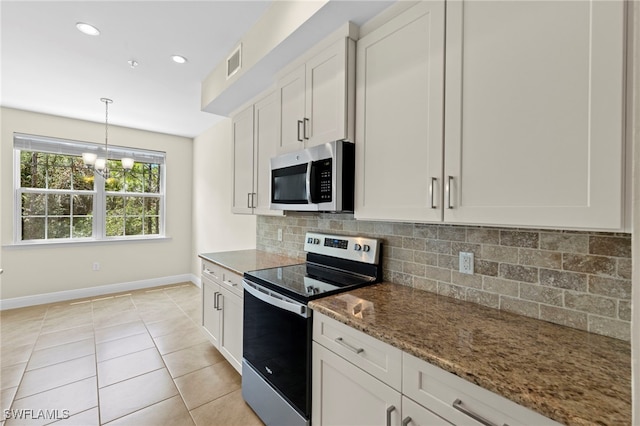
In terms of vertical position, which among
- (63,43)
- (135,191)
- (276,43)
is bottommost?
(135,191)

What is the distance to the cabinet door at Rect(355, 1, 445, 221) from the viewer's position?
1.24 metres

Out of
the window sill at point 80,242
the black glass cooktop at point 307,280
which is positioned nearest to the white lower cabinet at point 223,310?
the black glass cooktop at point 307,280

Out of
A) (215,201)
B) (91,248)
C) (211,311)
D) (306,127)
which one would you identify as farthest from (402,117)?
(91,248)

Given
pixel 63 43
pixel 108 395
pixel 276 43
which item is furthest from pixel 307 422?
pixel 63 43

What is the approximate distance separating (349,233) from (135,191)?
4255mm

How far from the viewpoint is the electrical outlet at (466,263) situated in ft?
4.63

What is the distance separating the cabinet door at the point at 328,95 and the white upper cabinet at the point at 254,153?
1.46ft

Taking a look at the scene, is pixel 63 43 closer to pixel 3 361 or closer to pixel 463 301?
pixel 3 361

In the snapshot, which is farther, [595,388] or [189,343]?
[189,343]

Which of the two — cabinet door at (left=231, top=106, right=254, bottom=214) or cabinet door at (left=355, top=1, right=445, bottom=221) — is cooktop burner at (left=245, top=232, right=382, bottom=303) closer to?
cabinet door at (left=355, top=1, right=445, bottom=221)

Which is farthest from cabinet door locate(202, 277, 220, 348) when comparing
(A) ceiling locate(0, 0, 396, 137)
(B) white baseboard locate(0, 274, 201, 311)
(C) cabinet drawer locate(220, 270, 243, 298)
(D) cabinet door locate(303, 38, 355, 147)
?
(B) white baseboard locate(0, 274, 201, 311)

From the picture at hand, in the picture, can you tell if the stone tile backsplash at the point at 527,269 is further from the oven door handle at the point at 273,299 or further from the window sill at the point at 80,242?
the window sill at the point at 80,242

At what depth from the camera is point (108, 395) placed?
207 centimetres

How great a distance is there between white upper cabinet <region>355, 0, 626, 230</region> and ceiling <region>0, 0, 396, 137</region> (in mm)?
466
